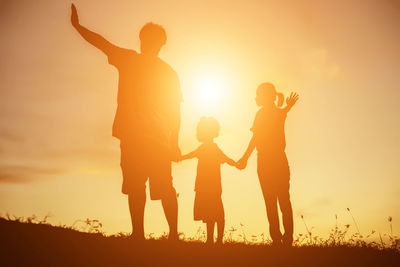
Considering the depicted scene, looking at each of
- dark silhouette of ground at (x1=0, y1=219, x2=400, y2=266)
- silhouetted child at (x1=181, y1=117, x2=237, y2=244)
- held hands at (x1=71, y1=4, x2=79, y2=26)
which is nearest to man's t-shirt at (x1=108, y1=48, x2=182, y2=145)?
held hands at (x1=71, y1=4, x2=79, y2=26)

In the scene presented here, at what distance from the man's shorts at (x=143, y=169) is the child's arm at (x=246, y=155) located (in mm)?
2531

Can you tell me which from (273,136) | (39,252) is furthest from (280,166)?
(39,252)

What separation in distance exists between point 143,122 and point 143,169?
29.1 inches

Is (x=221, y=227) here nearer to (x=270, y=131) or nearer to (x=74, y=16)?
(x=270, y=131)

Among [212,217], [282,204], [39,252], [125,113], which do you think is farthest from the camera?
[212,217]

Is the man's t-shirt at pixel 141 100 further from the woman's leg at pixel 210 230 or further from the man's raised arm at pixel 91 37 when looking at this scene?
the woman's leg at pixel 210 230

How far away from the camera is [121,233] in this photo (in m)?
8.19

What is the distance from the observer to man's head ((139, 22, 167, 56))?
679 cm

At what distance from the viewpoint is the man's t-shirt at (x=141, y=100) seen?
6488 millimetres

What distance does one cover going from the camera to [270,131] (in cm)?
800

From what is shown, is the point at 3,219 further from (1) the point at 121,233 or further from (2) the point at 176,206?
(2) the point at 176,206

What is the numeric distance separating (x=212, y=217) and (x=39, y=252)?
363 cm

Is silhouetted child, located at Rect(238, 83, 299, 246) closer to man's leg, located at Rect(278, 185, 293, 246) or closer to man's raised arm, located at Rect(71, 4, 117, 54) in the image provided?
man's leg, located at Rect(278, 185, 293, 246)

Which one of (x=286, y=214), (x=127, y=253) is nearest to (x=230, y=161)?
(x=286, y=214)
